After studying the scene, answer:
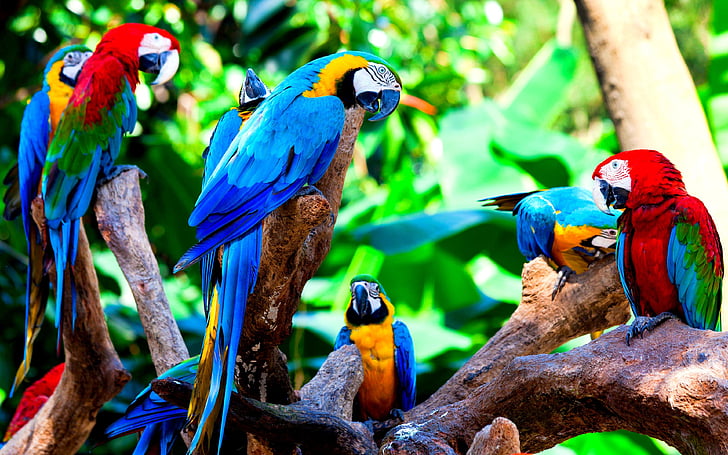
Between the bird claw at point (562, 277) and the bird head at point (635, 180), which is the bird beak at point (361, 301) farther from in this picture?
the bird head at point (635, 180)

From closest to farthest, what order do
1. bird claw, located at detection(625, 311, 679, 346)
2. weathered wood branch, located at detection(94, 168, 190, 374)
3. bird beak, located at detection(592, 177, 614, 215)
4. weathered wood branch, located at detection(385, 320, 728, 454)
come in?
weathered wood branch, located at detection(385, 320, 728, 454) < bird claw, located at detection(625, 311, 679, 346) < bird beak, located at detection(592, 177, 614, 215) < weathered wood branch, located at detection(94, 168, 190, 374)

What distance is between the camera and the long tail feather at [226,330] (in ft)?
3.12

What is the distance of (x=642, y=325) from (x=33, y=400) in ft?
5.08

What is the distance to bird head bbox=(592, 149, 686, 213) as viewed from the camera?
122 cm

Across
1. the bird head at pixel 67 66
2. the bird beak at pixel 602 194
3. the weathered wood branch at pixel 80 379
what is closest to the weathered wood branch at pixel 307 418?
the weathered wood branch at pixel 80 379

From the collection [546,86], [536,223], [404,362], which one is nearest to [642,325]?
[536,223]

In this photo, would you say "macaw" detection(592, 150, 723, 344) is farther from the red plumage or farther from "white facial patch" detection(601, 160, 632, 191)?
the red plumage

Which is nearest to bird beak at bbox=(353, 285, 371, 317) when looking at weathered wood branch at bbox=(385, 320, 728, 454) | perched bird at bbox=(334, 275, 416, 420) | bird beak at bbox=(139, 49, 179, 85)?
perched bird at bbox=(334, 275, 416, 420)

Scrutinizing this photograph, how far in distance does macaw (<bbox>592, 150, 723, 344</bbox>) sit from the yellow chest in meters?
0.59

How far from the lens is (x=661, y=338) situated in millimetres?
1025

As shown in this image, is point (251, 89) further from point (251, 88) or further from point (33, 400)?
point (33, 400)

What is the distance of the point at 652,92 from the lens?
6.08 feet

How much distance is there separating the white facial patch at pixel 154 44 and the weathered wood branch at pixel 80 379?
0.47 meters

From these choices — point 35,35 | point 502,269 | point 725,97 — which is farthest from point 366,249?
point 35,35
